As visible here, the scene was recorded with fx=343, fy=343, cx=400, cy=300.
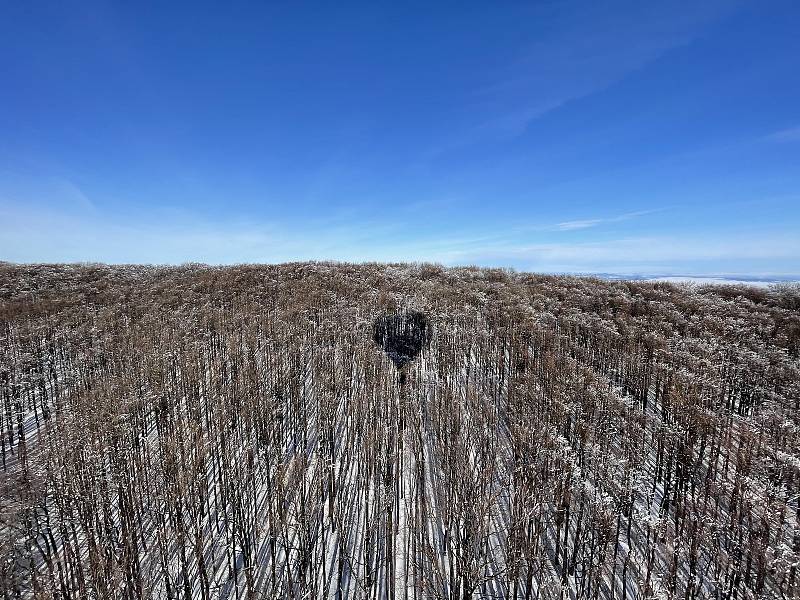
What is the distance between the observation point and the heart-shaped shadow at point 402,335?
11718mm

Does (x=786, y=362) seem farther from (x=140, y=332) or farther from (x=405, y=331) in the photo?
(x=140, y=332)

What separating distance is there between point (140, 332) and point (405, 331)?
32.3ft

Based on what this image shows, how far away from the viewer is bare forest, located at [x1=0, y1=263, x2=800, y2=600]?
456cm

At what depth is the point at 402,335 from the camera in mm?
13289

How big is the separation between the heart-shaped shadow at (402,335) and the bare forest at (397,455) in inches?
4.0

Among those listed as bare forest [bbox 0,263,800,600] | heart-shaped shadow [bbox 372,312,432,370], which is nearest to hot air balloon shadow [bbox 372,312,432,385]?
heart-shaped shadow [bbox 372,312,432,370]

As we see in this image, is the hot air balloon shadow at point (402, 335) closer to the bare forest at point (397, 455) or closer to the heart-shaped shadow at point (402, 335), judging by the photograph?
the heart-shaped shadow at point (402, 335)

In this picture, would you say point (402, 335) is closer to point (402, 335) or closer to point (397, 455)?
point (402, 335)

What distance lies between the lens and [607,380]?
402 inches

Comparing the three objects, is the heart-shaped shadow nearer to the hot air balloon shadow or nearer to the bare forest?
the hot air balloon shadow

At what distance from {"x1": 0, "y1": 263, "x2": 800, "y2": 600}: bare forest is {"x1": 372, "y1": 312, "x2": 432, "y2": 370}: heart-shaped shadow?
10 centimetres

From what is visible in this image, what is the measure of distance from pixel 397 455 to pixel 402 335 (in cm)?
704

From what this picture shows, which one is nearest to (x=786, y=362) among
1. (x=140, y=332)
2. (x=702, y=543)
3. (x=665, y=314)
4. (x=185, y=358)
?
(x=665, y=314)

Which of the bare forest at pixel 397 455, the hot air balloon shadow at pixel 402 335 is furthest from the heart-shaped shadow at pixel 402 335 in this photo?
the bare forest at pixel 397 455
